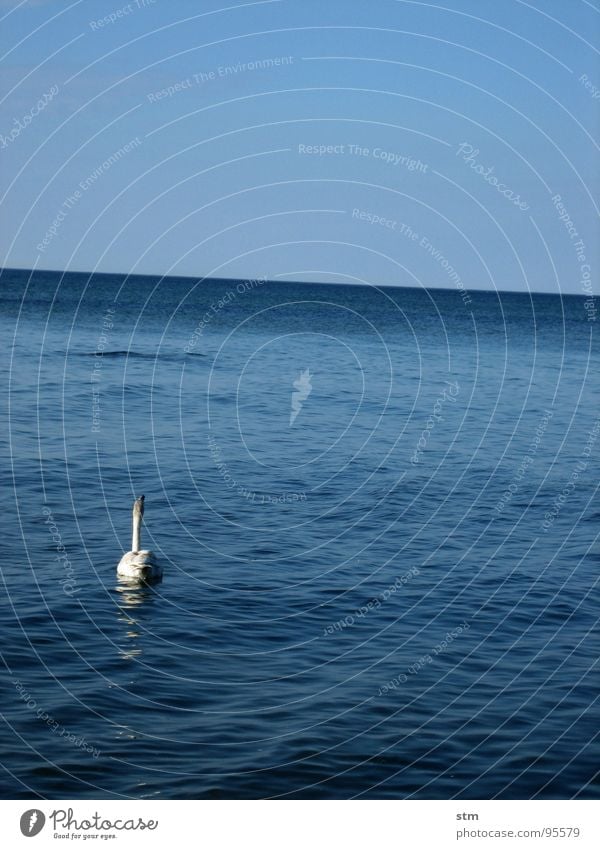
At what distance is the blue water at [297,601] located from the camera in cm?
1488

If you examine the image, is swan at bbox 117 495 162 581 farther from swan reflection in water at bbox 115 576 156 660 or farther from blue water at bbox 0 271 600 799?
blue water at bbox 0 271 600 799

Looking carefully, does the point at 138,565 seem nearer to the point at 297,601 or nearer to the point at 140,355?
the point at 297,601

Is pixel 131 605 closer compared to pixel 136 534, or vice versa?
pixel 131 605

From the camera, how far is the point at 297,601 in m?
21.4

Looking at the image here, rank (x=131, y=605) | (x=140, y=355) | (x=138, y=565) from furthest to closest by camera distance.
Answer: (x=140, y=355), (x=138, y=565), (x=131, y=605)

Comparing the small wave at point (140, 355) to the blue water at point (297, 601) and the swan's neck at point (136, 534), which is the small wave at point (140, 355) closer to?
the blue water at point (297, 601)

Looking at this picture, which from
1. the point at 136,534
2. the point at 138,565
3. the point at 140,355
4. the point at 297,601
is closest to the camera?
the point at 297,601

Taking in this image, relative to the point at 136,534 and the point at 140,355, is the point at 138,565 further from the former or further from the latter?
the point at 140,355

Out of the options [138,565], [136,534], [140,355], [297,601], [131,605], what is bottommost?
[131,605]

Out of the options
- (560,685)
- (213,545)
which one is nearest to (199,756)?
(560,685)

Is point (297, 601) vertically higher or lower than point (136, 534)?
lower

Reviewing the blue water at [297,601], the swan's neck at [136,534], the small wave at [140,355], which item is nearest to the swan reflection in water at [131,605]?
the blue water at [297,601]

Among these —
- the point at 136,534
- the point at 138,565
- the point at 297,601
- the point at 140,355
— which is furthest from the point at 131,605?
the point at 140,355
